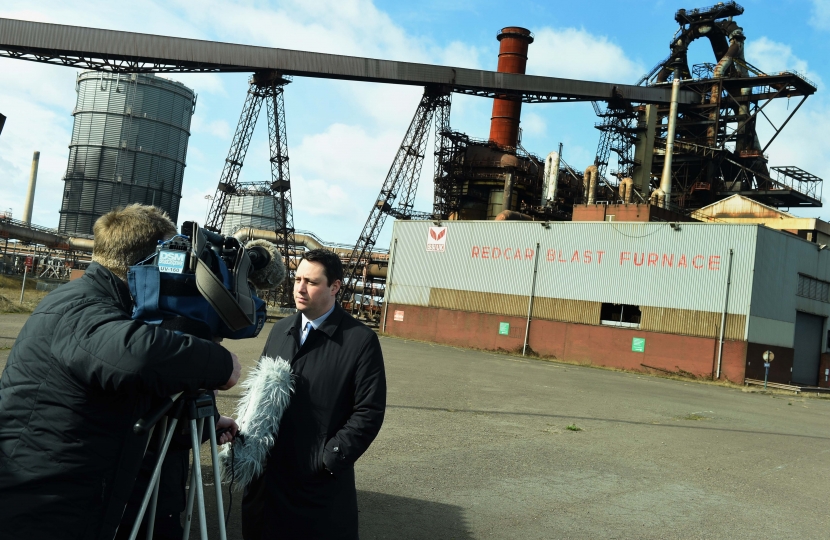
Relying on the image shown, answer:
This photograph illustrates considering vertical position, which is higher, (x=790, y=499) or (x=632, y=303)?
(x=632, y=303)

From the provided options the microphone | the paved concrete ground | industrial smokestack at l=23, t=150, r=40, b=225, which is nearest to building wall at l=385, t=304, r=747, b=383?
the paved concrete ground

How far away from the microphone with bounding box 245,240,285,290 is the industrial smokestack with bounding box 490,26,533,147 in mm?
41303

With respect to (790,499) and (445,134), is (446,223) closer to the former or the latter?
(445,134)

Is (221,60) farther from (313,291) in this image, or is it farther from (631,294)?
(313,291)

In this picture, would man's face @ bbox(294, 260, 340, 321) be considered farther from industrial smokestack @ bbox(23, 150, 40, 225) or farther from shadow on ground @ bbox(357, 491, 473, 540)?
industrial smokestack @ bbox(23, 150, 40, 225)

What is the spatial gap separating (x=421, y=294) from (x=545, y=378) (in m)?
16.5

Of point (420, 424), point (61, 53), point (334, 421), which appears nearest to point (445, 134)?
point (61, 53)

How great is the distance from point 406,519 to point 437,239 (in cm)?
2980

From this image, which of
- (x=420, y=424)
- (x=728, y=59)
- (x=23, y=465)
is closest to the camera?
(x=23, y=465)

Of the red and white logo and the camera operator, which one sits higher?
the red and white logo

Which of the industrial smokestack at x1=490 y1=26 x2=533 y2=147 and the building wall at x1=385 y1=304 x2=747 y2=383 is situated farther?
the industrial smokestack at x1=490 y1=26 x2=533 y2=147

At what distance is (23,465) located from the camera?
7.88 ft

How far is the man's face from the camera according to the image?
140 inches

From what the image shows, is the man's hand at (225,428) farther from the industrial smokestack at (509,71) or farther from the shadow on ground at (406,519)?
the industrial smokestack at (509,71)
